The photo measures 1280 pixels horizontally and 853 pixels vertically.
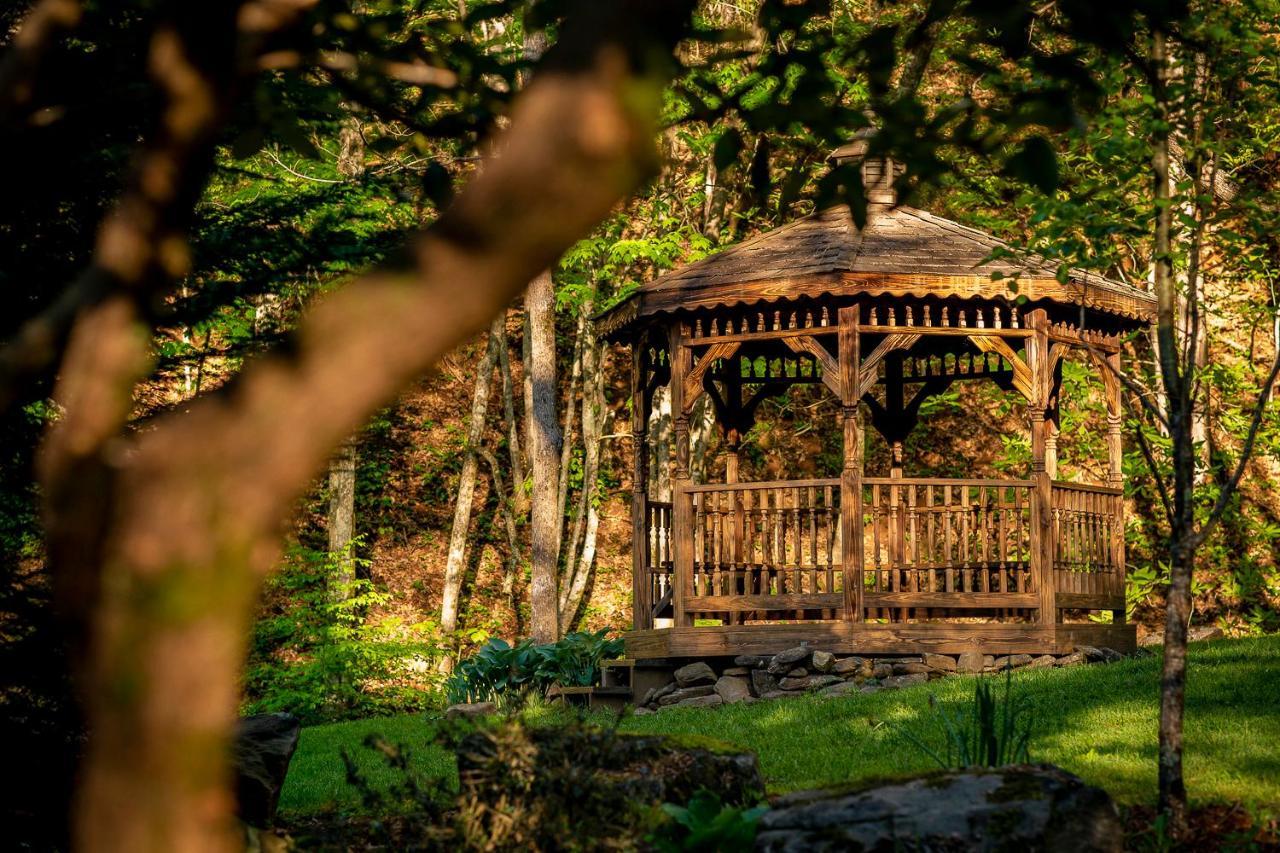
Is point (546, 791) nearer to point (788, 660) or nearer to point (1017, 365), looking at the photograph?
point (788, 660)

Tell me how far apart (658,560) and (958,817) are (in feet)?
35.5

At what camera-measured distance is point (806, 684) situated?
1338 cm

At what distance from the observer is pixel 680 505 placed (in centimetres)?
1416

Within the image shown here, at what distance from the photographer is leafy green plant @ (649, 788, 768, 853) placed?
5238 millimetres

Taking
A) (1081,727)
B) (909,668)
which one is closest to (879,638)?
(909,668)

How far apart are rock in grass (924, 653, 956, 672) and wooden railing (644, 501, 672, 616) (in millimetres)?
2998

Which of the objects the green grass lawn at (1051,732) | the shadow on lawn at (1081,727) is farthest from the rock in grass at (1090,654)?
the shadow on lawn at (1081,727)

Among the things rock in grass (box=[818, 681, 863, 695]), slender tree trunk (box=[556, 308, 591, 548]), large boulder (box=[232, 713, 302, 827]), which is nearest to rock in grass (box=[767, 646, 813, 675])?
rock in grass (box=[818, 681, 863, 695])

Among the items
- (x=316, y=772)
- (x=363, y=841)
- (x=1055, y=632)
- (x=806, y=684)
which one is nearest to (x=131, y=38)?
(x=363, y=841)

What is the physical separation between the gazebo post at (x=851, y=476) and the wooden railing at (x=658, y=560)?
2.26 meters

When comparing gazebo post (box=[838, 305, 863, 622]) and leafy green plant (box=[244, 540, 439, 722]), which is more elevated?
gazebo post (box=[838, 305, 863, 622])

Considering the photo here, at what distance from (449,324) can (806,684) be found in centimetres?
1163

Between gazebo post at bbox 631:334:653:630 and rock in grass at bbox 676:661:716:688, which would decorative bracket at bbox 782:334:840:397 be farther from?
rock in grass at bbox 676:661:716:688

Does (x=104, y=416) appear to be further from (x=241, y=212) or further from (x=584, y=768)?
(x=241, y=212)
